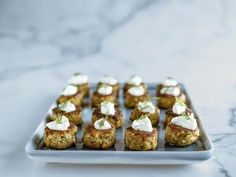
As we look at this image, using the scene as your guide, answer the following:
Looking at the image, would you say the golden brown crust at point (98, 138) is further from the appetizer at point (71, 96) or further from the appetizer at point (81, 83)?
the appetizer at point (81, 83)

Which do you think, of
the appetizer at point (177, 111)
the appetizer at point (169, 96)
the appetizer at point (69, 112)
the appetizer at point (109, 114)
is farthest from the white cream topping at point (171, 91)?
the appetizer at point (69, 112)

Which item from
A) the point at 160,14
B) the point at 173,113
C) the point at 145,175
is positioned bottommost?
the point at 145,175

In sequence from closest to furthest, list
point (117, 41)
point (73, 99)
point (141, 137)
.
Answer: point (141, 137)
point (73, 99)
point (117, 41)

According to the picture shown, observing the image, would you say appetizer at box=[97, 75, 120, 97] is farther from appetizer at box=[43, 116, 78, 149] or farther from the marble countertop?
appetizer at box=[43, 116, 78, 149]

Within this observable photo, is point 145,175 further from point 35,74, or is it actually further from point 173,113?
point 35,74

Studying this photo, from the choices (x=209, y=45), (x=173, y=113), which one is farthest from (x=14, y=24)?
(x=173, y=113)

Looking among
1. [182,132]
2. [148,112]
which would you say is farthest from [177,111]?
[182,132]

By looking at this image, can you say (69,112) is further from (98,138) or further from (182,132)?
(182,132)
